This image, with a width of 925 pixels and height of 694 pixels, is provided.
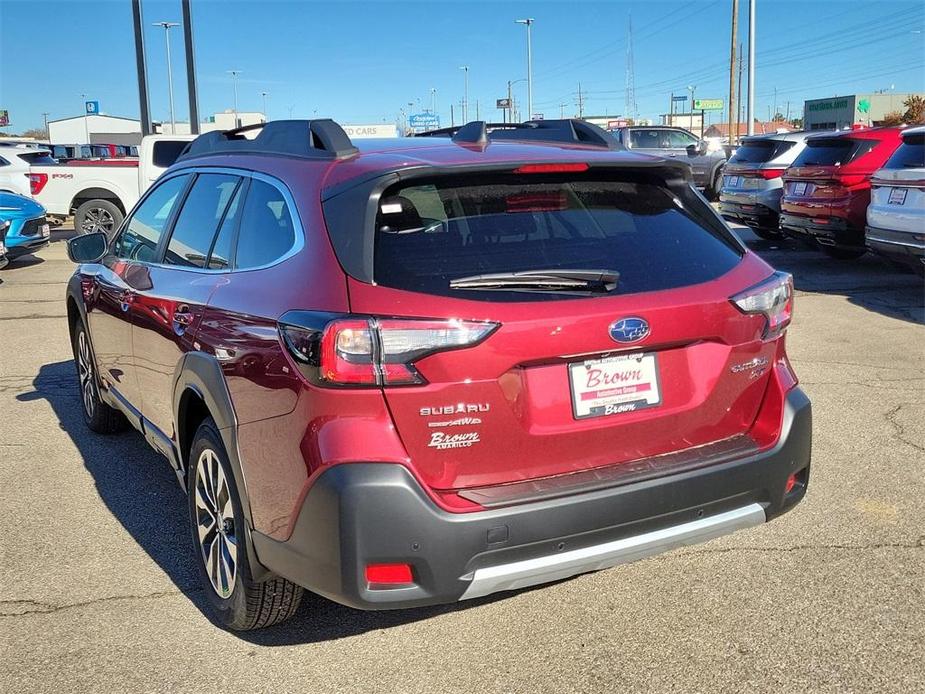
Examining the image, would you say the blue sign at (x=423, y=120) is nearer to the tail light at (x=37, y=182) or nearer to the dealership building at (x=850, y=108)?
the dealership building at (x=850, y=108)

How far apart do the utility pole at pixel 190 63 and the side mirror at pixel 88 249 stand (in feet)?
54.5

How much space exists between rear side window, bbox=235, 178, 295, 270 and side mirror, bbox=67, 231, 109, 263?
6.28 ft

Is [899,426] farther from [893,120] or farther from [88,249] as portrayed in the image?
[893,120]

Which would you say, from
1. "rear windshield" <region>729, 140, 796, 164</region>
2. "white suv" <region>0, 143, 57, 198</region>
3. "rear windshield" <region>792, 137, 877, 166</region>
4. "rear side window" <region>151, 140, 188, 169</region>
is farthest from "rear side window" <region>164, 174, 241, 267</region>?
"white suv" <region>0, 143, 57, 198</region>

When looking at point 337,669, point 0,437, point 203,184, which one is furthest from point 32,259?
point 337,669

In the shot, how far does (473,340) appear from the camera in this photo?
8.36 ft

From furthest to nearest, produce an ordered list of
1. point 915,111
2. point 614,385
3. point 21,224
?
point 915,111, point 21,224, point 614,385

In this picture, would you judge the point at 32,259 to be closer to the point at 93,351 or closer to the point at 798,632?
the point at 93,351

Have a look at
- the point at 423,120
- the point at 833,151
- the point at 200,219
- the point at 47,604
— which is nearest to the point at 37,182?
the point at 833,151

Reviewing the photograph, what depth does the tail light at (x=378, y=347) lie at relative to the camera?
8.23ft

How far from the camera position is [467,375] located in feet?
8.39

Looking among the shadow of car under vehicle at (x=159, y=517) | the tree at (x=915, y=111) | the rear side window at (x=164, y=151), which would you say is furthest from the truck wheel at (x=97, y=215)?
the tree at (x=915, y=111)

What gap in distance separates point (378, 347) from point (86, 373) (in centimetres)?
381

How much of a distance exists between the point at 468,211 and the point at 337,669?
1585 millimetres
